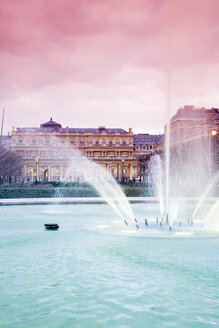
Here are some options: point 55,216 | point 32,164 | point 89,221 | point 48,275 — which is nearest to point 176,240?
point 48,275

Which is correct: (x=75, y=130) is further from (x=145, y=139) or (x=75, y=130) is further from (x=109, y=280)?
(x=109, y=280)

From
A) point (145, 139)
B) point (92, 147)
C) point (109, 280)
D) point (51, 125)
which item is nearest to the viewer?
point (109, 280)

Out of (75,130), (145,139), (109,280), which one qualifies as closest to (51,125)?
(75,130)

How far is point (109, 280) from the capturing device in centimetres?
1011

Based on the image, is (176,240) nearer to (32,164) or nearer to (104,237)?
(104,237)

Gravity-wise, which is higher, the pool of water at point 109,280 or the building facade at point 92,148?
the building facade at point 92,148

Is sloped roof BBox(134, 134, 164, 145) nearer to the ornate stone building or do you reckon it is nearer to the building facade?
the building facade

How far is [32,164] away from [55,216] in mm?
89534

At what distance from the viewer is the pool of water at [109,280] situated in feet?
25.7

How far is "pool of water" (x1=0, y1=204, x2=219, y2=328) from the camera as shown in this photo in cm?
785

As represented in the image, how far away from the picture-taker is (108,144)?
120438 millimetres

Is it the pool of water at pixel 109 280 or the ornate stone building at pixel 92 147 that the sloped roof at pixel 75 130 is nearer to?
the ornate stone building at pixel 92 147

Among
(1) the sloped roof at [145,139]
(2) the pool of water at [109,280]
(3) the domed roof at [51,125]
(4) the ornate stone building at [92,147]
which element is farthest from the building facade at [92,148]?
(2) the pool of water at [109,280]

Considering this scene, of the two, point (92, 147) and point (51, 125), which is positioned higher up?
point (51, 125)
